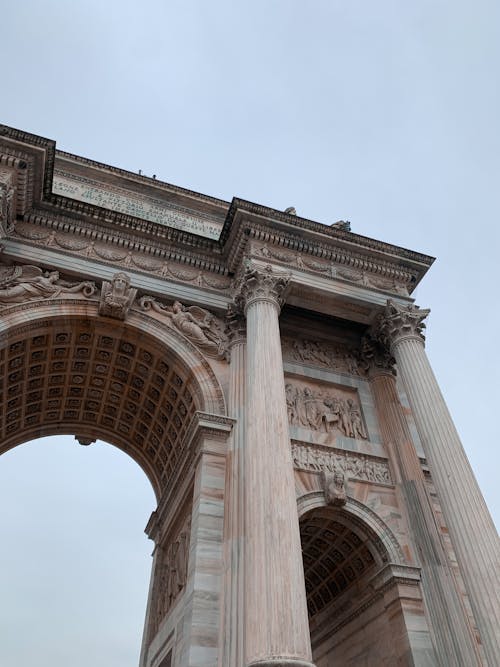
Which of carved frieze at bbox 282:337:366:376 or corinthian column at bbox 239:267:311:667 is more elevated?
carved frieze at bbox 282:337:366:376

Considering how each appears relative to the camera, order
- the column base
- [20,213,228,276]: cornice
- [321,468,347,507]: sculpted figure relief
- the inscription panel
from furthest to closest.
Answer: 1. the inscription panel
2. [20,213,228,276]: cornice
3. [321,468,347,507]: sculpted figure relief
4. the column base

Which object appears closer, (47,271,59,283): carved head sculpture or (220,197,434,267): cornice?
(47,271,59,283): carved head sculpture

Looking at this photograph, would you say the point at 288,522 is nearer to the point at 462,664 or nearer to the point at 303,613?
the point at 303,613

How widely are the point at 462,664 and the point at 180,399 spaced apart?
9.84 metres

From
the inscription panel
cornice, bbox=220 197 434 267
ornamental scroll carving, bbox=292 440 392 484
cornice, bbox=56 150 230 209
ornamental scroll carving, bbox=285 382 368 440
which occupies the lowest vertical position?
ornamental scroll carving, bbox=292 440 392 484

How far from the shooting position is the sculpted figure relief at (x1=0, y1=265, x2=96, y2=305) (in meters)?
15.7

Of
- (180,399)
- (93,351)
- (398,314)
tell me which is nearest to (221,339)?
(180,399)

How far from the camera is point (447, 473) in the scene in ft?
44.2

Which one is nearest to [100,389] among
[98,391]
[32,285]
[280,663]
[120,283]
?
[98,391]

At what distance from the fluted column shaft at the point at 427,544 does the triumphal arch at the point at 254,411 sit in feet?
0.16

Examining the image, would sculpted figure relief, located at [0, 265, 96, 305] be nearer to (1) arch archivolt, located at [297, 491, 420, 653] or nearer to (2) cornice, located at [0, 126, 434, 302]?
(2) cornice, located at [0, 126, 434, 302]

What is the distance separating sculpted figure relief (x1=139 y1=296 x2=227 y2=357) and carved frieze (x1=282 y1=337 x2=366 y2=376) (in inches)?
93.5

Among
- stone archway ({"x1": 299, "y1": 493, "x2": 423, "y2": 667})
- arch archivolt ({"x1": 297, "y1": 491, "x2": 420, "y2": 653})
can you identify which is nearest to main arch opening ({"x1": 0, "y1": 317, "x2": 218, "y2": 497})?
arch archivolt ({"x1": 297, "y1": 491, "x2": 420, "y2": 653})

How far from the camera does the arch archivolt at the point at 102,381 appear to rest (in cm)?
1602
